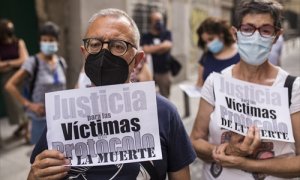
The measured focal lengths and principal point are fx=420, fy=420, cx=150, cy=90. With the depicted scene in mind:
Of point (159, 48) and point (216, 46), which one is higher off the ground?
point (216, 46)

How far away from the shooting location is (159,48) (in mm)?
6738

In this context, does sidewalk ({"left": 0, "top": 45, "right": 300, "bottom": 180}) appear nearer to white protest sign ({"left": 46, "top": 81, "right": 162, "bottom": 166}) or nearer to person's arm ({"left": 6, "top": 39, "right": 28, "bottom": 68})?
person's arm ({"left": 6, "top": 39, "right": 28, "bottom": 68})

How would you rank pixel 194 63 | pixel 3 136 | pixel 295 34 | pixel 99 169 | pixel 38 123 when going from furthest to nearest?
pixel 295 34, pixel 194 63, pixel 3 136, pixel 38 123, pixel 99 169

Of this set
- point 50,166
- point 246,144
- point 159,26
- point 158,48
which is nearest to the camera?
point 50,166

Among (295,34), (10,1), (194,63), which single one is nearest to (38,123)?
(10,1)

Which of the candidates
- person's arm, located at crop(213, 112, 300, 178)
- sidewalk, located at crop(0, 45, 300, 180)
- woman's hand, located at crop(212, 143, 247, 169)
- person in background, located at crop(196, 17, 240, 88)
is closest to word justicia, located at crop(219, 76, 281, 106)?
person's arm, located at crop(213, 112, 300, 178)

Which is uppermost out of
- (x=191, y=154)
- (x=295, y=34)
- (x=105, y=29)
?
(x=105, y=29)

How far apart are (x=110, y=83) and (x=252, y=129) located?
695mm

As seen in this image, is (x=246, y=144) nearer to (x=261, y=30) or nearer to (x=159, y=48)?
(x=261, y=30)

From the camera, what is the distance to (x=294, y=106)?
Answer: 2109mm

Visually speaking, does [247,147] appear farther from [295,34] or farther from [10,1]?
[295,34]

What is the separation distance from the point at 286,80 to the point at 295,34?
35.4 meters

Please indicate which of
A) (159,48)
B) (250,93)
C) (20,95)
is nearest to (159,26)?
(159,48)

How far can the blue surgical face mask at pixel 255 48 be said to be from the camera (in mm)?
2277
